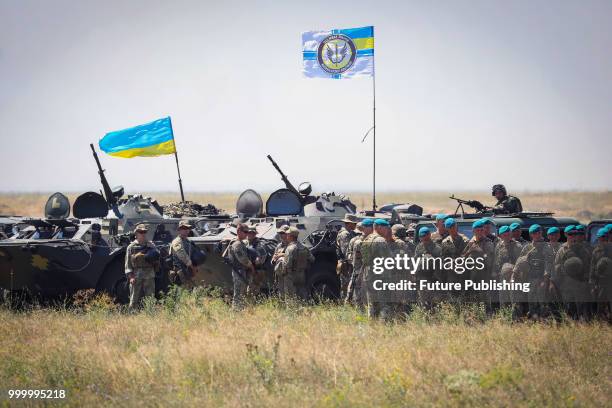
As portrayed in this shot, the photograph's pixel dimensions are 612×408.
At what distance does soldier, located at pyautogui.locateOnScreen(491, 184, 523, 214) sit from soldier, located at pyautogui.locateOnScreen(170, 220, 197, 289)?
579cm

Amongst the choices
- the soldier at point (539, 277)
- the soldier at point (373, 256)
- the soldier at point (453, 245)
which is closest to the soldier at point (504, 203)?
the soldier at point (453, 245)

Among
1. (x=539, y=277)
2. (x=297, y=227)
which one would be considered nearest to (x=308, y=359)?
(x=539, y=277)

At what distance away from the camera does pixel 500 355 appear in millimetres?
9906

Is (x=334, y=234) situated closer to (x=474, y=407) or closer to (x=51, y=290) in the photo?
(x=51, y=290)

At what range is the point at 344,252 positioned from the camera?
14156 mm

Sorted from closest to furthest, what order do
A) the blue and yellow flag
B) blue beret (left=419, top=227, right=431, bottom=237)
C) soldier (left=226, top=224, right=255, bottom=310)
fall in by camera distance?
blue beret (left=419, top=227, right=431, bottom=237) → soldier (left=226, top=224, right=255, bottom=310) → the blue and yellow flag

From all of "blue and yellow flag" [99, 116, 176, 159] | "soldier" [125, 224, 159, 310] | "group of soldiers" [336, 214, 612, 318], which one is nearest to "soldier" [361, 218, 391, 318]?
"group of soldiers" [336, 214, 612, 318]

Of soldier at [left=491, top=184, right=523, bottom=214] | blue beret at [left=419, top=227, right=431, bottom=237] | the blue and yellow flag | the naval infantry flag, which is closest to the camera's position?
blue beret at [left=419, top=227, right=431, bottom=237]

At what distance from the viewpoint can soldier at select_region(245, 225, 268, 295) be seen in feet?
45.3

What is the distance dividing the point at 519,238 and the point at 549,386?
14.7 feet

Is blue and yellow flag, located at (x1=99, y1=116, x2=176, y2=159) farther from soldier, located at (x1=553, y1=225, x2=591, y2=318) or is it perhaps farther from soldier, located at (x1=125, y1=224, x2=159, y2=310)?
soldier, located at (x1=553, y1=225, x2=591, y2=318)

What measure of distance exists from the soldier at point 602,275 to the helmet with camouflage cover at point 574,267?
5.4 inches

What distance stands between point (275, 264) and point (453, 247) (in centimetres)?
317

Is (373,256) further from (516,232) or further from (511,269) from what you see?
(516,232)
